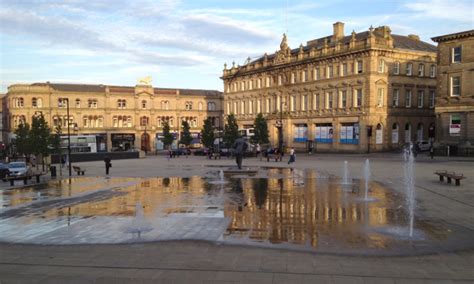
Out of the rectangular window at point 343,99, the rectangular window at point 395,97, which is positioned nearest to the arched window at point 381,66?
the rectangular window at point 395,97

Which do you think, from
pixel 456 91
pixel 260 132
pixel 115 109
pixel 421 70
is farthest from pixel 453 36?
pixel 115 109

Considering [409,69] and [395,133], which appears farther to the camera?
[409,69]

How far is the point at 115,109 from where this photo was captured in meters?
94.0

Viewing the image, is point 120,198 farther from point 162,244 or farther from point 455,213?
point 455,213

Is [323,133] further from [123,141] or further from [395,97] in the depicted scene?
[123,141]

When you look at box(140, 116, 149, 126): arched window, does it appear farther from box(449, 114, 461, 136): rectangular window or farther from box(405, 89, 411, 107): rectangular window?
box(449, 114, 461, 136): rectangular window

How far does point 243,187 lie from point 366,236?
1127cm

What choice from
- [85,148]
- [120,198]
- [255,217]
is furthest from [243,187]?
[85,148]

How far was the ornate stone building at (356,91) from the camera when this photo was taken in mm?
57875

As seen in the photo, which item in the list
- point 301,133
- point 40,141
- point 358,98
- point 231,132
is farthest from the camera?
point 301,133

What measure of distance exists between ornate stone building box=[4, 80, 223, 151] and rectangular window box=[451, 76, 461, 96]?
6061cm

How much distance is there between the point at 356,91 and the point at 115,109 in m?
55.8

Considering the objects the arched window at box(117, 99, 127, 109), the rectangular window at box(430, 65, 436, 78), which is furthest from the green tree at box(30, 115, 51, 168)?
the arched window at box(117, 99, 127, 109)

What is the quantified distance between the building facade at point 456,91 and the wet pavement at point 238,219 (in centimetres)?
3162
